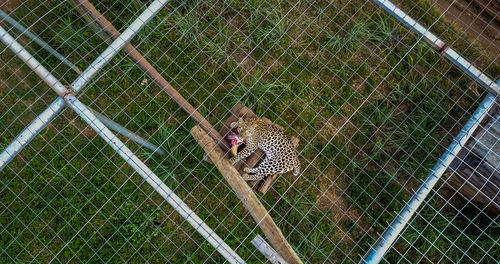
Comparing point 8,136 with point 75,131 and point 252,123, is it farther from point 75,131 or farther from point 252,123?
point 252,123

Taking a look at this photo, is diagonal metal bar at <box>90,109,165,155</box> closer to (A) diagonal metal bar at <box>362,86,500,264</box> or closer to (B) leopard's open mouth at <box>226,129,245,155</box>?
(B) leopard's open mouth at <box>226,129,245,155</box>

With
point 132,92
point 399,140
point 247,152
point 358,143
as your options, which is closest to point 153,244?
point 247,152

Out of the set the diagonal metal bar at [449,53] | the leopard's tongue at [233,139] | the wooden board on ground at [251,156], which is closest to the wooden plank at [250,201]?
the leopard's tongue at [233,139]

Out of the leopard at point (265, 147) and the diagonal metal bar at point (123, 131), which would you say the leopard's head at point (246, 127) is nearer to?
the leopard at point (265, 147)

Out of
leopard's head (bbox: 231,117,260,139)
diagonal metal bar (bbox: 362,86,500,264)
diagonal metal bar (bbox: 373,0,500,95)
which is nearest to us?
diagonal metal bar (bbox: 362,86,500,264)

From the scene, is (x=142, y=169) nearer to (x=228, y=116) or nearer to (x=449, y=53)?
(x=228, y=116)

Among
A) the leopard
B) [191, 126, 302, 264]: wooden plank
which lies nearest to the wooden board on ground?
the leopard

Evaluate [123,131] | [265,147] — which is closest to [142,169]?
[123,131]
